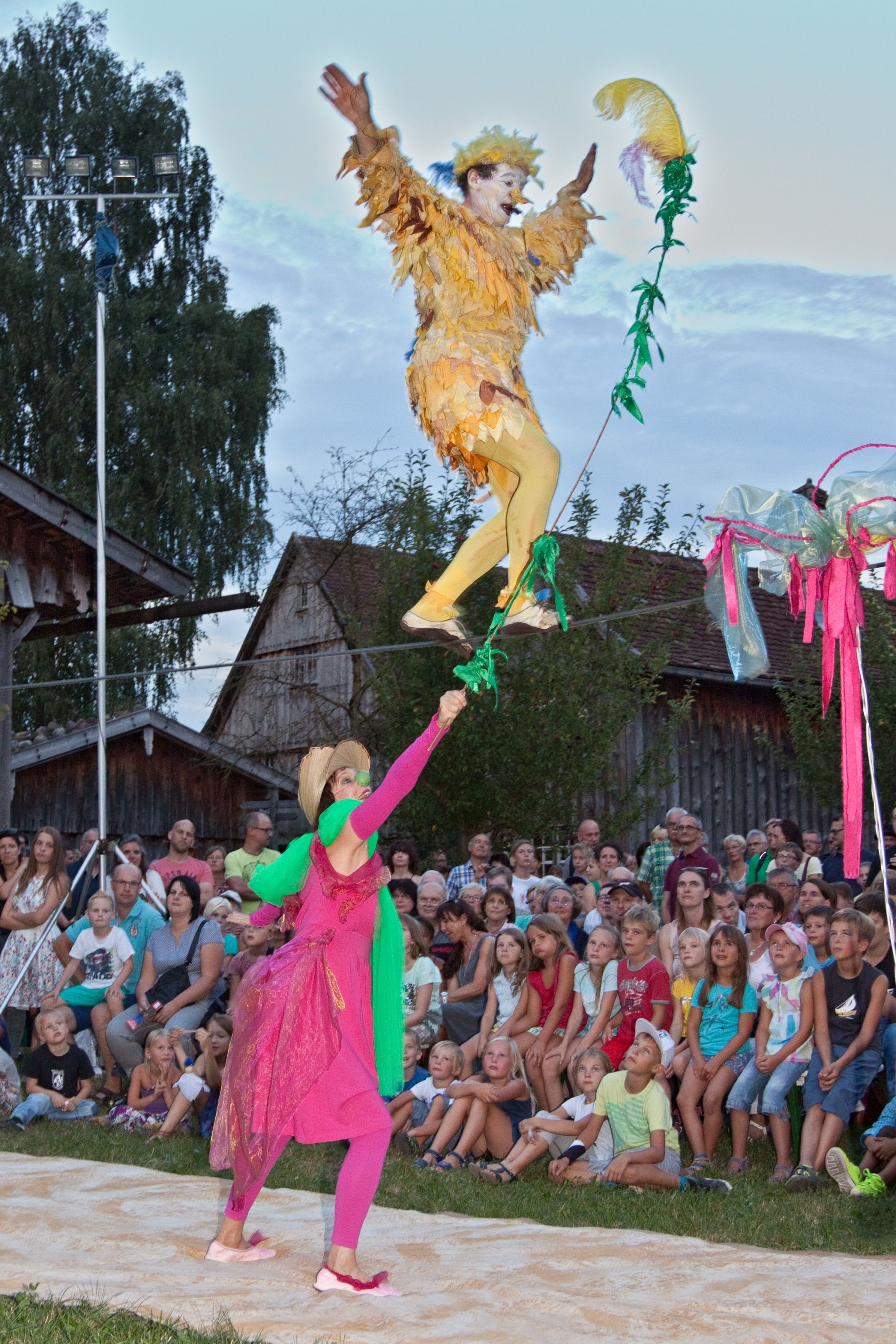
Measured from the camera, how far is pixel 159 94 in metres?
20.5

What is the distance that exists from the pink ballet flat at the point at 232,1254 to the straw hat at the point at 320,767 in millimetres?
1087

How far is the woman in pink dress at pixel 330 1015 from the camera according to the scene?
3.49m

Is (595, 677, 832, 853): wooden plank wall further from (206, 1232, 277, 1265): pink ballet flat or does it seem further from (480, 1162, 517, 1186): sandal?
(206, 1232, 277, 1265): pink ballet flat

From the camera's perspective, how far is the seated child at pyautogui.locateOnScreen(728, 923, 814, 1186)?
5344 mm

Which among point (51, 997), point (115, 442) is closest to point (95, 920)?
point (51, 997)

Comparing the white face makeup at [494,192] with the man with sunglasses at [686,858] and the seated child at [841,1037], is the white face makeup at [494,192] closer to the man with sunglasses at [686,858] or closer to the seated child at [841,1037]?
the seated child at [841,1037]

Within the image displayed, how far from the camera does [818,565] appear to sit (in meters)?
4.05

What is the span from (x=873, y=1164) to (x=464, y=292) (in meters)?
3.19

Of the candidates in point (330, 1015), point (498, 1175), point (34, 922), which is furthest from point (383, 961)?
point (34, 922)

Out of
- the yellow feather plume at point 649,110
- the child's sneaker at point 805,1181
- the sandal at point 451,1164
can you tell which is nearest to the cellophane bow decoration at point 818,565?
the yellow feather plume at point 649,110

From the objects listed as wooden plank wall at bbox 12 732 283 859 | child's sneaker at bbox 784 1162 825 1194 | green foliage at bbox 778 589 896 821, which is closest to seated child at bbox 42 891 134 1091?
child's sneaker at bbox 784 1162 825 1194

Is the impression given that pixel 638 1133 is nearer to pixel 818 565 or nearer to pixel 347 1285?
pixel 347 1285

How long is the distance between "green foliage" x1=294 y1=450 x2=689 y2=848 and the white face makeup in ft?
22.3

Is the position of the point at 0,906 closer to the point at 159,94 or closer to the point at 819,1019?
the point at 819,1019
